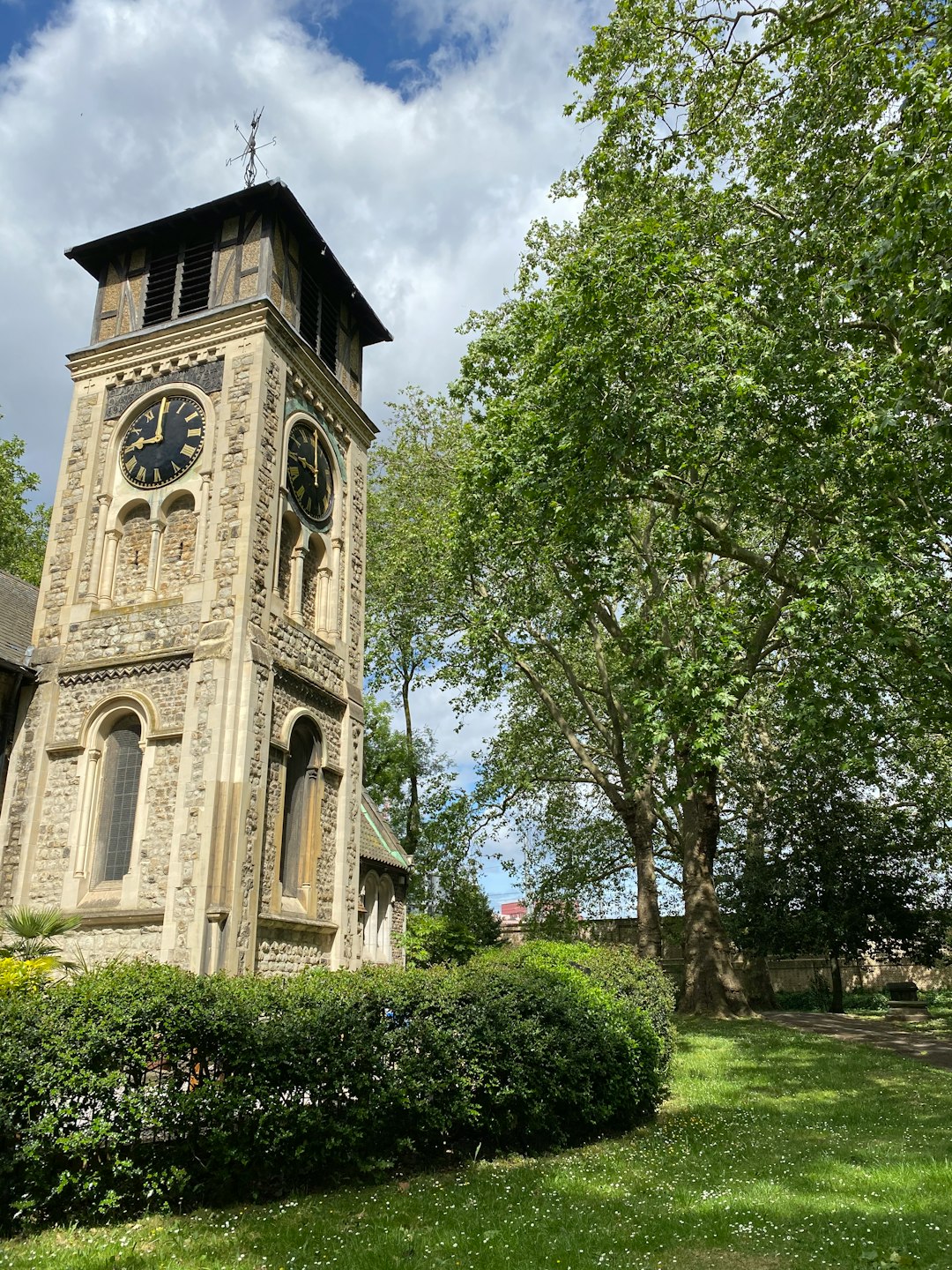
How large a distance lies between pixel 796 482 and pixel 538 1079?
30.5 ft

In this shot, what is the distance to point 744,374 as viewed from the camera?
1339 cm

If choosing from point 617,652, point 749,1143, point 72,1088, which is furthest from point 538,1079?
point 617,652

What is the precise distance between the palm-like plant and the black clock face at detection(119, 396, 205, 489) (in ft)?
26.3

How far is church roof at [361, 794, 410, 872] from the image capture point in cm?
2538

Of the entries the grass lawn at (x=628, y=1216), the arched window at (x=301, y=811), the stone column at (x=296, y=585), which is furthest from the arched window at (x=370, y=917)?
the grass lawn at (x=628, y=1216)

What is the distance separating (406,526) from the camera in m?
26.6

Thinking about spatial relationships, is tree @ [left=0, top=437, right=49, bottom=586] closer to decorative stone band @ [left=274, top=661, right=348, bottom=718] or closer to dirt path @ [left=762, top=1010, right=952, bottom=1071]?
decorative stone band @ [left=274, top=661, right=348, bottom=718]

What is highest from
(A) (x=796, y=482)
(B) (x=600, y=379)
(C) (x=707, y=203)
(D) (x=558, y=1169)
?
(C) (x=707, y=203)

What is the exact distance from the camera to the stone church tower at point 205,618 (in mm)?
14359

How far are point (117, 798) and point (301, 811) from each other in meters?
3.25

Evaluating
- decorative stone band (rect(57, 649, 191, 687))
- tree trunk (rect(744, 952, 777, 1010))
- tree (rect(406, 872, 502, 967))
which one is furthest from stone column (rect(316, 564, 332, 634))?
tree trunk (rect(744, 952, 777, 1010))

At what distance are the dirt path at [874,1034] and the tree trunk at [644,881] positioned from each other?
3189 mm

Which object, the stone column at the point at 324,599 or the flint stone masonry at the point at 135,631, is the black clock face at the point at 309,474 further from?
the flint stone masonry at the point at 135,631

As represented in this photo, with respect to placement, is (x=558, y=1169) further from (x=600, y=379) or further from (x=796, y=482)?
(x=600, y=379)
